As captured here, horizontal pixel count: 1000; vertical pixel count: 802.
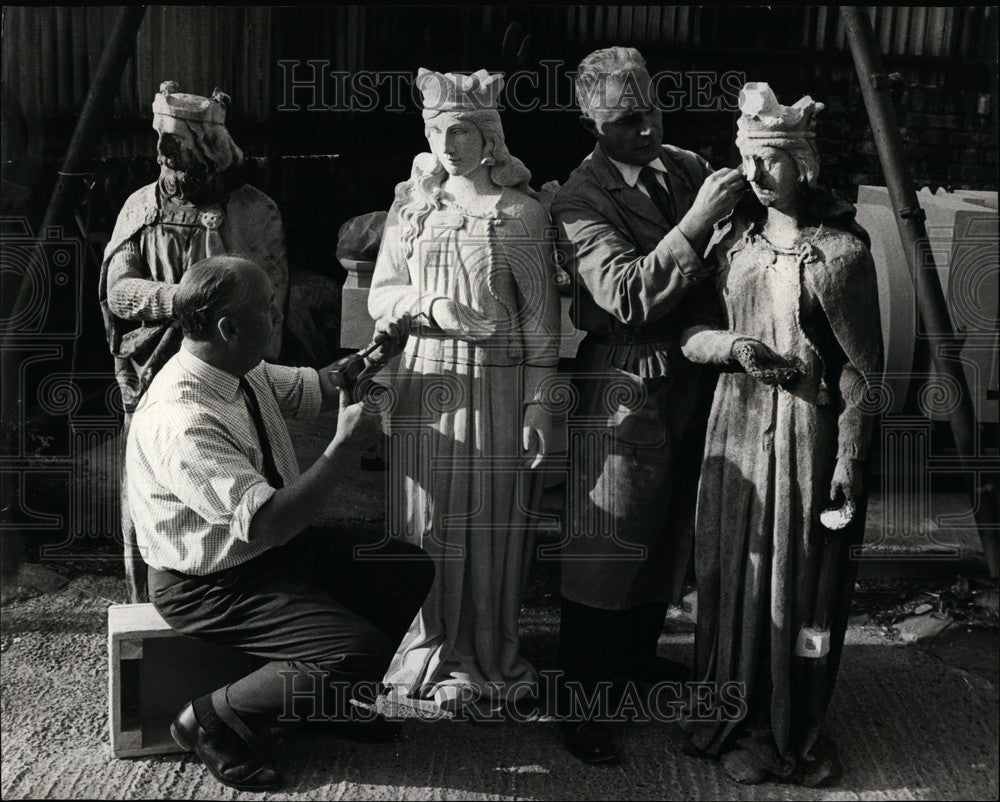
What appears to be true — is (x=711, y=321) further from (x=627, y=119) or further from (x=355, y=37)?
(x=355, y=37)

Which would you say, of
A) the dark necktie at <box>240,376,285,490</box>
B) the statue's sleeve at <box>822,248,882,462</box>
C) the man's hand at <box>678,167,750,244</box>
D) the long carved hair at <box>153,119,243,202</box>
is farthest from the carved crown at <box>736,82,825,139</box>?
the long carved hair at <box>153,119,243,202</box>

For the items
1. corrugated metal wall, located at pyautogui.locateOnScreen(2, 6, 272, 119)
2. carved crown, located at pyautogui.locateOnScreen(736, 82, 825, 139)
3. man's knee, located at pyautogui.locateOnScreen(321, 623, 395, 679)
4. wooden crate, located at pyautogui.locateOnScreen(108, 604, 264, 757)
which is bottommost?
wooden crate, located at pyautogui.locateOnScreen(108, 604, 264, 757)

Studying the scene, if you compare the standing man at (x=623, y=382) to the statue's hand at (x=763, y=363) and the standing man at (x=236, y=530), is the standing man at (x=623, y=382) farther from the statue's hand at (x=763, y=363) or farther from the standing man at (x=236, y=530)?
the standing man at (x=236, y=530)

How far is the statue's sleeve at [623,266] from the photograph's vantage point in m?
4.68

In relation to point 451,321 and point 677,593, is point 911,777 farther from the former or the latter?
point 451,321

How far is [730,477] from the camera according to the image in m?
4.78

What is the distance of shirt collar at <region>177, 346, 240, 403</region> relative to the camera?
460cm

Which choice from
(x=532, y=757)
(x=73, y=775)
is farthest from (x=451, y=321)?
(x=73, y=775)

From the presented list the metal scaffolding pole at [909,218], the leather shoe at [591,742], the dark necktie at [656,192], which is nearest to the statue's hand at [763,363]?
the dark necktie at [656,192]

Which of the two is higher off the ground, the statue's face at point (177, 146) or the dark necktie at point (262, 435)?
the statue's face at point (177, 146)

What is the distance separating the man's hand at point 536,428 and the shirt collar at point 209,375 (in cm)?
102

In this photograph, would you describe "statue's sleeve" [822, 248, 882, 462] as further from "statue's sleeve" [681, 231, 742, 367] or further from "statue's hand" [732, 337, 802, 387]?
"statue's sleeve" [681, 231, 742, 367]

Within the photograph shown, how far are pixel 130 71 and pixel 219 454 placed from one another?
323 cm

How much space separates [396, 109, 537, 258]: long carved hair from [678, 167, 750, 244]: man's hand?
24.7 inches
